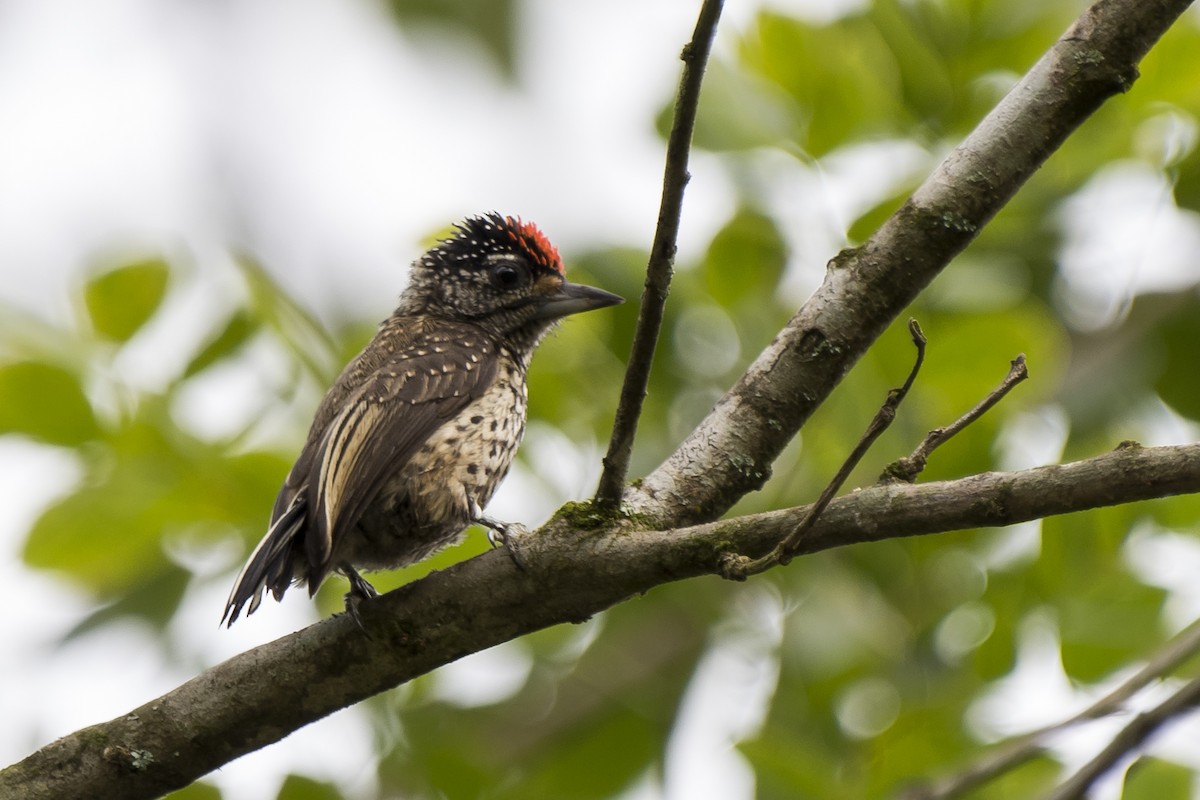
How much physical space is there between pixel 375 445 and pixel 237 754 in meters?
1.17

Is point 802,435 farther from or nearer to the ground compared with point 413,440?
nearer to the ground

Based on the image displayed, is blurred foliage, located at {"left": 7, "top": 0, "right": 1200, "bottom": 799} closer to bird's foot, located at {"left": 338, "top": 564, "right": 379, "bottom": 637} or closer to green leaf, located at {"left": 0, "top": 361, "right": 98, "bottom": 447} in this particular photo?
green leaf, located at {"left": 0, "top": 361, "right": 98, "bottom": 447}

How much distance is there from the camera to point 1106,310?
5.41m

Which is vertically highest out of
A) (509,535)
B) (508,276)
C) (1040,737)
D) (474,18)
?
(508,276)

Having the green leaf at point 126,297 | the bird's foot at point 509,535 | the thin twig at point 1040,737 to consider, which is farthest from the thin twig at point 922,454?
the green leaf at point 126,297

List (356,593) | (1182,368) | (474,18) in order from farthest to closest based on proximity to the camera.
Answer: (1182,368)
(356,593)
(474,18)

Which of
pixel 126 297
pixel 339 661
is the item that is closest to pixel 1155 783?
pixel 339 661

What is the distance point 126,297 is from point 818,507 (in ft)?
9.63

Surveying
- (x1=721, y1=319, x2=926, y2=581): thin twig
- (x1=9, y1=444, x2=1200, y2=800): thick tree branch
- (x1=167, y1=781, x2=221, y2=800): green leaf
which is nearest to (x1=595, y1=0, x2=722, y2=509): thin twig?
(x1=9, y1=444, x2=1200, y2=800): thick tree branch

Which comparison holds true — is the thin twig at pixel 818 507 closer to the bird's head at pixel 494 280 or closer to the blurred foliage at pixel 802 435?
the blurred foliage at pixel 802 435

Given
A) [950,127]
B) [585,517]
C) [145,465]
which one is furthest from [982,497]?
[145,465]

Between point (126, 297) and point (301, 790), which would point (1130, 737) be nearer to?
point (301, 790)

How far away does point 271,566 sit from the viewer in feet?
13.3

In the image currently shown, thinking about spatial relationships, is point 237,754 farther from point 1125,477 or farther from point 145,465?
point 1125,477
